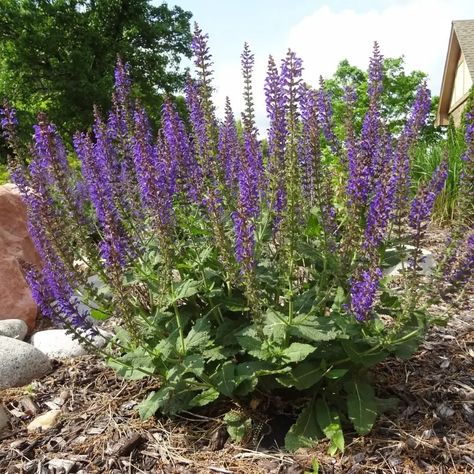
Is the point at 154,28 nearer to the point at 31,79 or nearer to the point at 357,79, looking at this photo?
the point at 31,79

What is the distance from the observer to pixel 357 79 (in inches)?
1471

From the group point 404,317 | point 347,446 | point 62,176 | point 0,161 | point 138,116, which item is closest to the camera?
point 404,317

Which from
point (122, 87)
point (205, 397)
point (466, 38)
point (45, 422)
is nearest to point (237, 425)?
point (205, 397)

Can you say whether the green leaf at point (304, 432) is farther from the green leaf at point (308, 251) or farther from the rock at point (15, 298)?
the rock at point (15, 298)

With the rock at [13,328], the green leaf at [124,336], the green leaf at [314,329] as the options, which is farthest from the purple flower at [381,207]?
the rock at [13,328]

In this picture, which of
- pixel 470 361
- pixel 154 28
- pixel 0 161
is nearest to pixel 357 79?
pixel 154 28

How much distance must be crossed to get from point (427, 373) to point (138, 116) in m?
2.99

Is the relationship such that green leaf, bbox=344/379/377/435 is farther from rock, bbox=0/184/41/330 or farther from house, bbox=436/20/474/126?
house, bbox=436/20/474/126

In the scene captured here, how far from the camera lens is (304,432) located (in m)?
3.29

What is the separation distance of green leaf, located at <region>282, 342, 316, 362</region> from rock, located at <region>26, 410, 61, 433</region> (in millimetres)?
1992

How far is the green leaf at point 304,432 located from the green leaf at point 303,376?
24cm

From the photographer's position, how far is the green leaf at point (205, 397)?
3.34 meters

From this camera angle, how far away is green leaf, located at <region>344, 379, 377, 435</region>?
125 inches

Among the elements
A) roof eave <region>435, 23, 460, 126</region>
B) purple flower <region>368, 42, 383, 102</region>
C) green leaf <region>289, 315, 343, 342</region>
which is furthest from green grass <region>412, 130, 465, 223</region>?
roof eave <region>435, 23, 460, 126</region>
